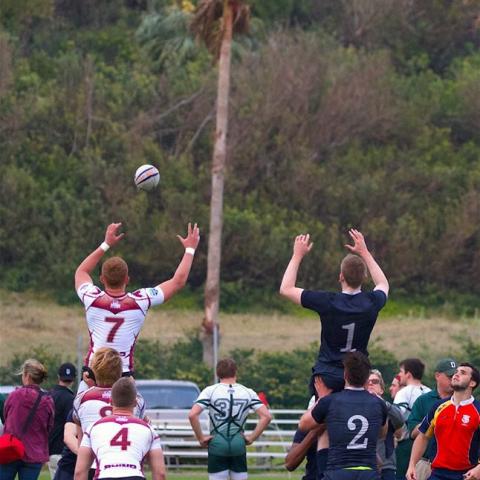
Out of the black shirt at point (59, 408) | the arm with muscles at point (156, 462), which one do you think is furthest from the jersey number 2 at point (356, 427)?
the black shirt at point (59, 408)

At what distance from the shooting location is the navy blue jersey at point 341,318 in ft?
34.7

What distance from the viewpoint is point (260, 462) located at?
88.6 ft

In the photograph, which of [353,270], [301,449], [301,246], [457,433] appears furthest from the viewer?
[457,433]

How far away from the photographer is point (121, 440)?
9.32m

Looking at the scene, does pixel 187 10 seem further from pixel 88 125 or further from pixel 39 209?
pixel 39 209

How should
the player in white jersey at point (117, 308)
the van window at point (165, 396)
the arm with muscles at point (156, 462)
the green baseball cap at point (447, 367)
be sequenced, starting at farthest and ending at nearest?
the van window at point (165, 396) → the green baseball cap at point (447, 367) → the player in white jersey at point (117, 308) → the arm with muscles at point (156, 462)

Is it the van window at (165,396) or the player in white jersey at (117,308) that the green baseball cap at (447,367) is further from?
the van window at (165,396)

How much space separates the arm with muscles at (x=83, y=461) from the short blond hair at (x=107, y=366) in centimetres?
88

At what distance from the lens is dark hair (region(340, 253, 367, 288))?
34.7 ft

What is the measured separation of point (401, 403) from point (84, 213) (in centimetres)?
3669

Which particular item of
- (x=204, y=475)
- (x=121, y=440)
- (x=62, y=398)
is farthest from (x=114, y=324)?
(x=204, y=475)

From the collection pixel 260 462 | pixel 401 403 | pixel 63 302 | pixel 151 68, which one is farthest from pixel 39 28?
pixel 401 403

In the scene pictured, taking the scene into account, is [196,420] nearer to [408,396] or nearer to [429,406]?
[408,396]

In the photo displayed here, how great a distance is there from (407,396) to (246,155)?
38.8 m
